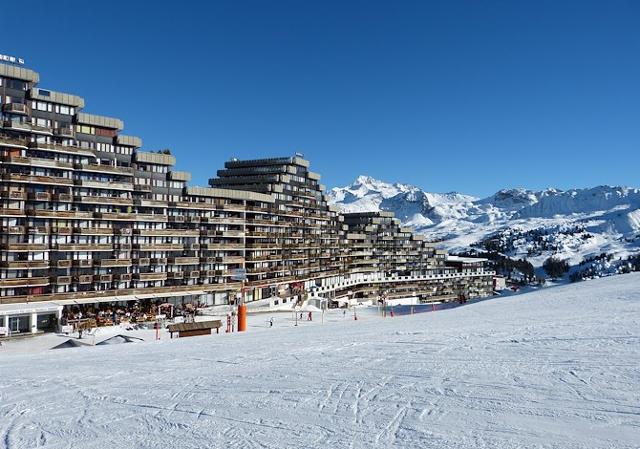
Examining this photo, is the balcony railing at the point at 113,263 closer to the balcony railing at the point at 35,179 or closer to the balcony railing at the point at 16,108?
the balcony railing at the point at 35,179

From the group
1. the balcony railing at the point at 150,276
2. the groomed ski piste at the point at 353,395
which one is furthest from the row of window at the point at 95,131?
the groomed ski piste at the point at 353,395

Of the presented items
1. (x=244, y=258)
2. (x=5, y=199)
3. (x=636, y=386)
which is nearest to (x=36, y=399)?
(x=636, y=386)

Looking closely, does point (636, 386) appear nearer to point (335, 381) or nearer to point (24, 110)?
point (335, 381)

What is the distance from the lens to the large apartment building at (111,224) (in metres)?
55.4

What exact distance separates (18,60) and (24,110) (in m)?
6.20

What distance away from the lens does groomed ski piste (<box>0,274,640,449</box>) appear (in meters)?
10.5

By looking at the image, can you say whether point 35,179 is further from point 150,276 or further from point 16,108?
point 150,276

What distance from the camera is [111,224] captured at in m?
62.8

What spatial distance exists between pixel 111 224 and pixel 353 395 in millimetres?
56319

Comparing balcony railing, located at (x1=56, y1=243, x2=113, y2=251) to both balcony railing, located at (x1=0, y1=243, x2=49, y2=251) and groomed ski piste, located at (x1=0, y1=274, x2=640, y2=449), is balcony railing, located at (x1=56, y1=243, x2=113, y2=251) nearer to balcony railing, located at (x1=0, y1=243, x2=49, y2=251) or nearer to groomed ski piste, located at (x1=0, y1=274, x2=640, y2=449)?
balcony railing, located at (x1=0, y1=243, x2=49, y2=251)

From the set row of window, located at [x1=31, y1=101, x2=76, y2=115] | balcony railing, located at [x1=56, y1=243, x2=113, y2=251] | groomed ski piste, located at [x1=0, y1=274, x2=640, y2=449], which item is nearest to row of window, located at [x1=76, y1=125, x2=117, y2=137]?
row of window, located at [x1=31, y1=101, x2=76, y2=115]

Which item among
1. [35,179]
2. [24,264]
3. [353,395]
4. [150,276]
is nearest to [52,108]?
[35,179]

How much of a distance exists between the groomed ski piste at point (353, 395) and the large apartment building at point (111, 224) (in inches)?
1355

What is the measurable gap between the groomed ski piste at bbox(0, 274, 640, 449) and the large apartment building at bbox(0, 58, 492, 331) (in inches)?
1355
